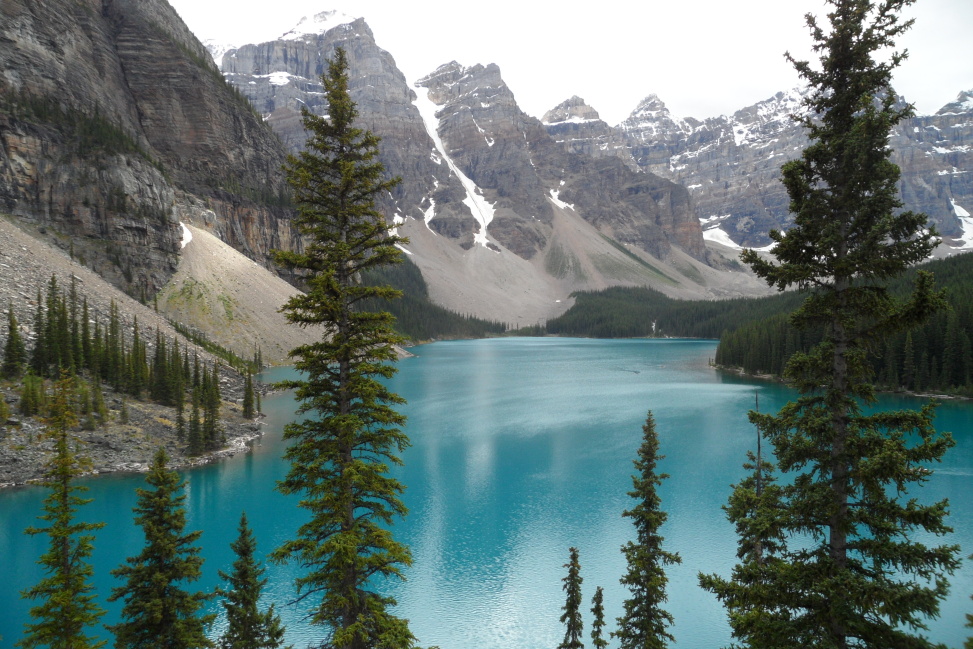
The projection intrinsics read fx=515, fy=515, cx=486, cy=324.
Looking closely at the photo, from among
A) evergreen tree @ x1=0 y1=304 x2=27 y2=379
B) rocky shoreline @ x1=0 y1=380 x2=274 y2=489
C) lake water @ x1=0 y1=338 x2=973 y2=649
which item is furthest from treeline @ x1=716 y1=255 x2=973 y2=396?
evergreen tree @ x1=0 y1=304 x2=27 y2=379

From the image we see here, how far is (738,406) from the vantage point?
60.1 metres

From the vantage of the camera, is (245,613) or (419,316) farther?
(419,316)

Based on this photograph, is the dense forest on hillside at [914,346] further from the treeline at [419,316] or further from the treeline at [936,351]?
the treeline at [419,316]

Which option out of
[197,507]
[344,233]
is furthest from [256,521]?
[344,233]

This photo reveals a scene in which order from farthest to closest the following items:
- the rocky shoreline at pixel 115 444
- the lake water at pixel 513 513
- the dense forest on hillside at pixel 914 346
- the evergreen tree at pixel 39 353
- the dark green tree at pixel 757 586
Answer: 1. the dense forest on hillside at pixel 914 346
2. the evergreen tree at pixel 39 353
3. the rocky shoreline at pixel 115 444
4. the lake water at pixel 513 513
5. the dark green tree at pixel 757 586

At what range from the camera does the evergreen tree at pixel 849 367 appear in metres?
6.86

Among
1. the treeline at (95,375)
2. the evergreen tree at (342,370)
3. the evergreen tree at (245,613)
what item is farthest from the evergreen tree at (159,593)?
the treeline at (95,375)

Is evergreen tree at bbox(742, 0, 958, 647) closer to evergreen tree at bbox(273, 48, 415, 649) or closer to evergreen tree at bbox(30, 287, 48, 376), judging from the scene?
evergreen tree at bbox(273, 48, 415, 649)

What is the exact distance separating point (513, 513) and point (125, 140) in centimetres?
10208

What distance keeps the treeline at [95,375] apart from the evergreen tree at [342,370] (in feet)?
113

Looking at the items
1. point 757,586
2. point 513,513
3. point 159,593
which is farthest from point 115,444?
point 757,586

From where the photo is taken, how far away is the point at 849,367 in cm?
762

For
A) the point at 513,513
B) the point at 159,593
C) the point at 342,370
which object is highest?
the point at 342,370

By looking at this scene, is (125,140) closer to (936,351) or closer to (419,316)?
(419,316)
